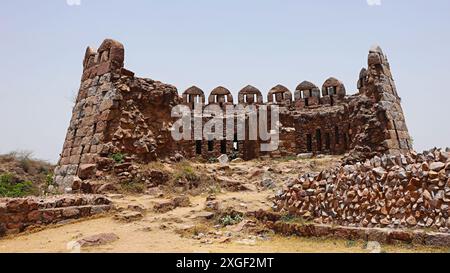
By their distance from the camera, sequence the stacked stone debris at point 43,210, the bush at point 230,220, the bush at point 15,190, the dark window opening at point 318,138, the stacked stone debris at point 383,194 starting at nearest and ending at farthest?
the stacked stone debris at point 383,194, the stacked stone debris at point 43,210, the bush at point 230,220, the bush at point 15,190, the dark window opening at point 318,138

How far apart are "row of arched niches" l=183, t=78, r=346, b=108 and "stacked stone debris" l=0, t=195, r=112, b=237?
14.1 metres

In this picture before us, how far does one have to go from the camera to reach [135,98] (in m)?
13.4

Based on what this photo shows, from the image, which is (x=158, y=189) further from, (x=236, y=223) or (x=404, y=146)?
(x=404, y=146)

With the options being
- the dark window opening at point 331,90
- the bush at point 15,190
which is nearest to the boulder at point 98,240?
the bush at point 15,190

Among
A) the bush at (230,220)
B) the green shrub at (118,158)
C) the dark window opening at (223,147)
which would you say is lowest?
Result: the bush at (230,220)

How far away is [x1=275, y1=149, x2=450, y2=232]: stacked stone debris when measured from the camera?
6438 millimetres

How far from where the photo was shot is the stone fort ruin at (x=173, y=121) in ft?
41.9

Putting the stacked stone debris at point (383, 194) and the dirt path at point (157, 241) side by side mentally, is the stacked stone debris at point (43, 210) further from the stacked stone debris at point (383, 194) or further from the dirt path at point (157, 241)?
the stacked stone debris at point (383, 194)

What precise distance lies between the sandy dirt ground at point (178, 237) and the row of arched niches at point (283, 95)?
13.9 m

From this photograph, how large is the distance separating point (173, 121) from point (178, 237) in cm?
768

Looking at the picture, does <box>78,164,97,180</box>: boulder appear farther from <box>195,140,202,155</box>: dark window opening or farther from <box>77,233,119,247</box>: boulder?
<box>195,140,202,155</box>: dark window opening

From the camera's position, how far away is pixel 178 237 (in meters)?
7.62

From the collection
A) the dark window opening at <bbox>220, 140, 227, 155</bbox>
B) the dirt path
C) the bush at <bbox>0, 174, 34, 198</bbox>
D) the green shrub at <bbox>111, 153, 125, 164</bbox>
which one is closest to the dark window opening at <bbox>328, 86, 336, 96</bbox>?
the dark window opening at <bbox>220, 140, 227, 155</bbox>

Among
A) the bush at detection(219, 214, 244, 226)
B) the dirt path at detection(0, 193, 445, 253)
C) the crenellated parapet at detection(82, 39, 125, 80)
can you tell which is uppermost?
the crenellated parapet at detection(82, 39, 125, 80)
